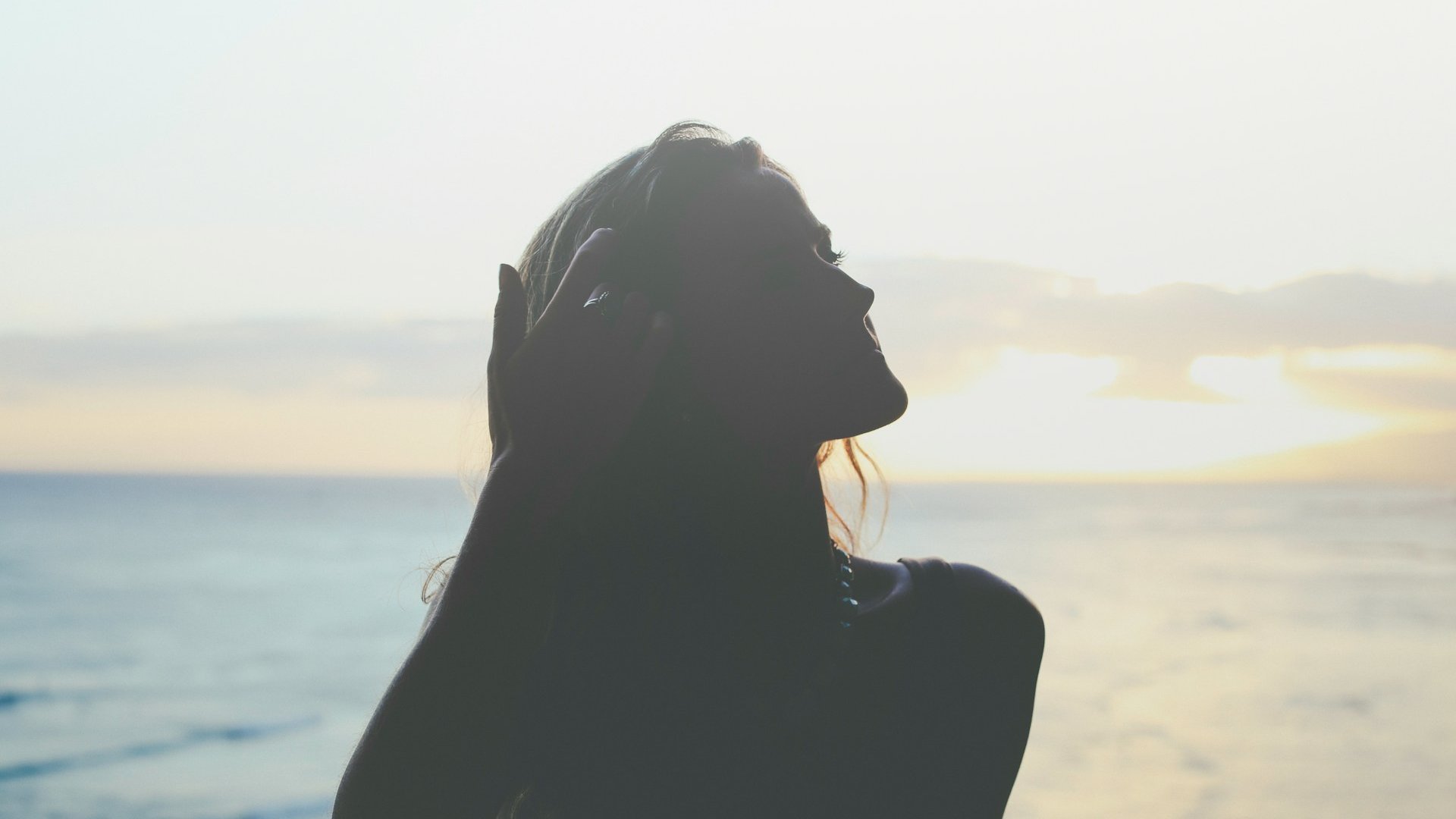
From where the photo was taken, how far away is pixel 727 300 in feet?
5.07

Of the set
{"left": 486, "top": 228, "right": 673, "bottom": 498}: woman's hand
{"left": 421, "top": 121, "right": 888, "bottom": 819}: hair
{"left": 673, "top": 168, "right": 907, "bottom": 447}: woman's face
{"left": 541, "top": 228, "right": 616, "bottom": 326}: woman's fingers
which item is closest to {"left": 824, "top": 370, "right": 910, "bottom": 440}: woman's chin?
{"left": 673, "top": 168, "right": 907, "bottom": 447}: woman's face

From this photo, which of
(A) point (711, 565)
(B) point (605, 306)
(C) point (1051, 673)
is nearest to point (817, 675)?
(A) point (711, 565)

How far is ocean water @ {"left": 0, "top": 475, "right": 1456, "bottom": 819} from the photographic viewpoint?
785 cm

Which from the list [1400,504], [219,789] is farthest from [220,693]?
[1400,504]

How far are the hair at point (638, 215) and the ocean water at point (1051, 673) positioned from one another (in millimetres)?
736

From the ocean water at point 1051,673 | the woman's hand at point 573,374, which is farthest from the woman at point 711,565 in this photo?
the ocean water at point 1051,673

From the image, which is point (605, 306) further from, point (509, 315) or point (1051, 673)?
point (1051, 673)

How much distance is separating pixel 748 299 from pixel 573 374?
33 centimetres

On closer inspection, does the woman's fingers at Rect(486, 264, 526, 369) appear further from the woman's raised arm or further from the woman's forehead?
the woman's forehead

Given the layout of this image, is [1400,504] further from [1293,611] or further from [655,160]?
[655,160]

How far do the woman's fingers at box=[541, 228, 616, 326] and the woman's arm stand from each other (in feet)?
0.76

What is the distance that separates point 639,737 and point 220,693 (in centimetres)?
1207

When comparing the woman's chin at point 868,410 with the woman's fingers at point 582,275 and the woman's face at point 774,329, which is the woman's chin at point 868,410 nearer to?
the woman's face at point 774,329

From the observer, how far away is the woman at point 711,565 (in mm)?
1351
